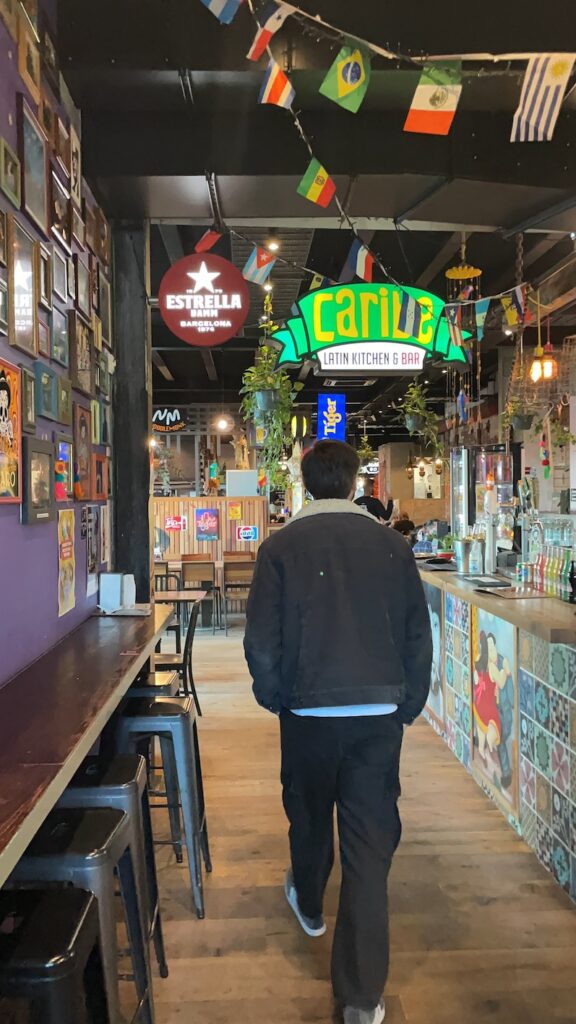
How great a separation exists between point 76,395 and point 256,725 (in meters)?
Result: 2.58

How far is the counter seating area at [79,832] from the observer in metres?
1.20

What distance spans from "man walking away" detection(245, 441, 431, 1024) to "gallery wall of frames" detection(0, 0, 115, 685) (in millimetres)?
878

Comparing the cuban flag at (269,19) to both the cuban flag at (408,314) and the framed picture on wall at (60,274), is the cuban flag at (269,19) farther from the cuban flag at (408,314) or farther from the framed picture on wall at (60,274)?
the cuban flag at (408,314)

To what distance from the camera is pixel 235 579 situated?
8.30 metres

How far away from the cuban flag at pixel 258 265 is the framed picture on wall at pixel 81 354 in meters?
1.19

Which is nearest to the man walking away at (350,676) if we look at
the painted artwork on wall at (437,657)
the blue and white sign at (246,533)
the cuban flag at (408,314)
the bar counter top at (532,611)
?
the bar counter top at (532,611)

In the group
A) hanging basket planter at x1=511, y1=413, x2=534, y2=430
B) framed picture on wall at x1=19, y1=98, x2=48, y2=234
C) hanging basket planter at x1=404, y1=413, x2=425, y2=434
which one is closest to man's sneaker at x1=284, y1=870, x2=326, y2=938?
framed picture on wall at x1=19, y1=98, x2=48, y2=234

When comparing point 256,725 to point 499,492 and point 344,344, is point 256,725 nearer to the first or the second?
point 344,344

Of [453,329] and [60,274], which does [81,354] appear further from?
[453,329]

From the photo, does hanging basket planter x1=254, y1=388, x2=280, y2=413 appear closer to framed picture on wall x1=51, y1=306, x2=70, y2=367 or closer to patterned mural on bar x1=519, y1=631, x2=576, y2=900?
framed picture on wall x1=51, y1=306, x2=70, y2=367

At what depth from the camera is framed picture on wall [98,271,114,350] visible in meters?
3.60

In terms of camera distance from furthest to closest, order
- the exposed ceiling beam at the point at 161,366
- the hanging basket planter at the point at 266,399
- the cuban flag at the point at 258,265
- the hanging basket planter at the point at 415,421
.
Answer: the exposed ceiling beam at the point at 161,366, the hanging basket planter at the point at 415,421, the hanging basket planter at the point at 266,399, the cuban flag at the point at 258,265

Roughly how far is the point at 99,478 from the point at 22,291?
4.27ft

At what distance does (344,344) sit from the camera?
4207mm
